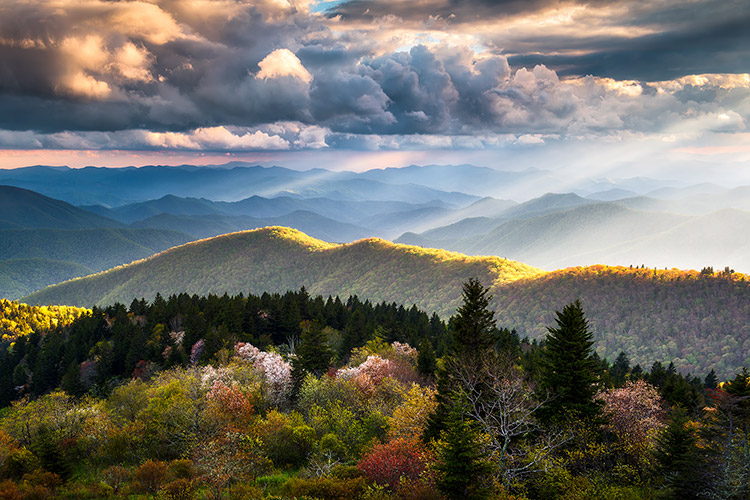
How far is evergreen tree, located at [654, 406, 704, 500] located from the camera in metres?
31.4

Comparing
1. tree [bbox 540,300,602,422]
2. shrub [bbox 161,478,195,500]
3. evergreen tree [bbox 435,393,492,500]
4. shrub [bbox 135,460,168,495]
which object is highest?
tree [bbox 540,300,602,422]

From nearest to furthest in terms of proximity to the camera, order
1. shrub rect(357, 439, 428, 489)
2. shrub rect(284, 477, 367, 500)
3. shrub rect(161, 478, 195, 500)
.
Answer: shrub rect(284, 477, 367, 500) → shrub rect(357, 439, 428, 489) → shrub rect(161, 478, 195, 500)

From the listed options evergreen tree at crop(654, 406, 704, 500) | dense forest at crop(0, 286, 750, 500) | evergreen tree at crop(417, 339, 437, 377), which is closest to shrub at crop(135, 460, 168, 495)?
dense forest at crop(0, 286, 750, 500)

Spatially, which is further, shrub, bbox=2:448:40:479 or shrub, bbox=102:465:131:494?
shrub, bbox=2:448:40:479

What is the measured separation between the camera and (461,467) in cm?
3133

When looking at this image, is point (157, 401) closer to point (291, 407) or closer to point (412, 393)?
point (291, 407)

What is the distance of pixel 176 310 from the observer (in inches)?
5197

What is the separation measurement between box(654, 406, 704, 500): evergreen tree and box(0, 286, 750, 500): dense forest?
0.13 m

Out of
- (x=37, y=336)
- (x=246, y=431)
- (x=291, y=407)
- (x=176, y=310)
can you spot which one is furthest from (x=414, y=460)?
(x=37, y=336)

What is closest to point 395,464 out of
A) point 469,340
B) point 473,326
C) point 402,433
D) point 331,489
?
point 331,489

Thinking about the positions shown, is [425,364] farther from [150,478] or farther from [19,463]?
[19,463]

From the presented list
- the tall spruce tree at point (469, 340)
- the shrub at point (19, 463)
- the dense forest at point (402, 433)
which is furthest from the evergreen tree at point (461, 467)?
the shrub at point (19, 463)

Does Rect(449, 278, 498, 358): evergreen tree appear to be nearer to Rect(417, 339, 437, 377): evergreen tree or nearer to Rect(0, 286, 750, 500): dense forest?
Rect(0, 286, 750, 500): dense forest

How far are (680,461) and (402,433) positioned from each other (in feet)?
75.1
